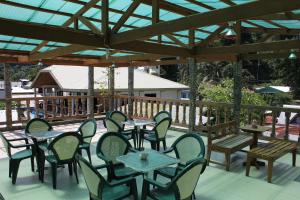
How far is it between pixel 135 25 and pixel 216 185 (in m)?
4.05

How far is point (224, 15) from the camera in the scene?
9.26 ft

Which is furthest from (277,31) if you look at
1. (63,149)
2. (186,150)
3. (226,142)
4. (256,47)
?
(63,149)

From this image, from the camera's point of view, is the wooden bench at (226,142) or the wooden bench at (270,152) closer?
the wooden bench at (270,152)

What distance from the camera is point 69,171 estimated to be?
4520mm

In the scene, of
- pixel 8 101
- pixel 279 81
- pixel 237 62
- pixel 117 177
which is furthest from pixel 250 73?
pixel 117 177

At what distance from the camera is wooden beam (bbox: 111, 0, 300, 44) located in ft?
8.09

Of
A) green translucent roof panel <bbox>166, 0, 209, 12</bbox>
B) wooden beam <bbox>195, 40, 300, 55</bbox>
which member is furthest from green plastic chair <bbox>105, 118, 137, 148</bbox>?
green translucent roof panel <bbox>166, 0, 209, 12</bbox>

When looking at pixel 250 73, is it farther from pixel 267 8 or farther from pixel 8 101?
pixel 267 8

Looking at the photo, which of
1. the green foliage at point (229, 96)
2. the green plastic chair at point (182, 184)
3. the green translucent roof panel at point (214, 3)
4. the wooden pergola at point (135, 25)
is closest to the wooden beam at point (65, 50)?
the wooden pergola at point (135, 25)

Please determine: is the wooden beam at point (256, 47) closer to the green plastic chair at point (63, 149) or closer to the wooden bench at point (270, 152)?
the wooden bench at point (270, 152)

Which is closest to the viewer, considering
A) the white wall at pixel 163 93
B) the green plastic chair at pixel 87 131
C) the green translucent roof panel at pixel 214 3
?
the green translucent roof panel at pixel 214 3

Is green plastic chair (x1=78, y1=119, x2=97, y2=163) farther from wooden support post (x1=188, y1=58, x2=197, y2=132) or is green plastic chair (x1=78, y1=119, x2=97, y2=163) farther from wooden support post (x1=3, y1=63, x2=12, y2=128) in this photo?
wooden support post (x1=3, y1=63, x2=12, y2=128)

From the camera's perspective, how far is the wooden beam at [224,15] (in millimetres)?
2467

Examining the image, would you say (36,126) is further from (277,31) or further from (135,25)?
(277,31)
